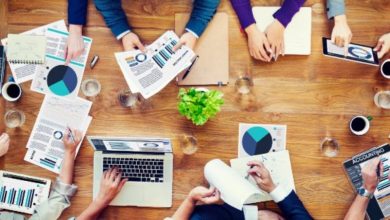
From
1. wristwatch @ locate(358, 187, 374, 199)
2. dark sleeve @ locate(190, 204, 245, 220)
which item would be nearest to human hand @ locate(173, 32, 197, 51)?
dark sleeve @ locate(190, 204, 245, 220)

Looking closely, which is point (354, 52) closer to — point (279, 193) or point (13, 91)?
point (279, 193)

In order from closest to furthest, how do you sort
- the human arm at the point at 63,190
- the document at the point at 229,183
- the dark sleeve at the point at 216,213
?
the document at the point at 229,183 → the dark sleeve at the point at 216,213 → the human arm at the point at 63,190

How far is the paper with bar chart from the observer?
1975mm

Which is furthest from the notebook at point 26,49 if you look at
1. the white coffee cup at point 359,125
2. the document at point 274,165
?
the white coffee cup at point 359,125

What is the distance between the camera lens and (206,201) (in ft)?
6.03

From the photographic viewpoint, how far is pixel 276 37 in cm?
193

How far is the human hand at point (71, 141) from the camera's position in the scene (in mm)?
1939

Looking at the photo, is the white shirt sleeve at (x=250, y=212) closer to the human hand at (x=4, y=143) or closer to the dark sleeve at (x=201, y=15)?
the dark sleeve at (x=201, y=15)

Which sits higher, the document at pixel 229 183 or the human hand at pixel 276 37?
the human hand at pixel 276 37

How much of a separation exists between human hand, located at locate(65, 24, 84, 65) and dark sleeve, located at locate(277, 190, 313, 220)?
1008 millimetres

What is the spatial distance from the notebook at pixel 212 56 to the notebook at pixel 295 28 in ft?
0.46

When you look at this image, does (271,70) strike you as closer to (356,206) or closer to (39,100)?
(356,206)

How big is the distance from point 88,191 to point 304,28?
3.58ft

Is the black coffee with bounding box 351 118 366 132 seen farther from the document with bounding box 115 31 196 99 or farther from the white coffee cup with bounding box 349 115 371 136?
the document with bounding box 115 31 196 99
